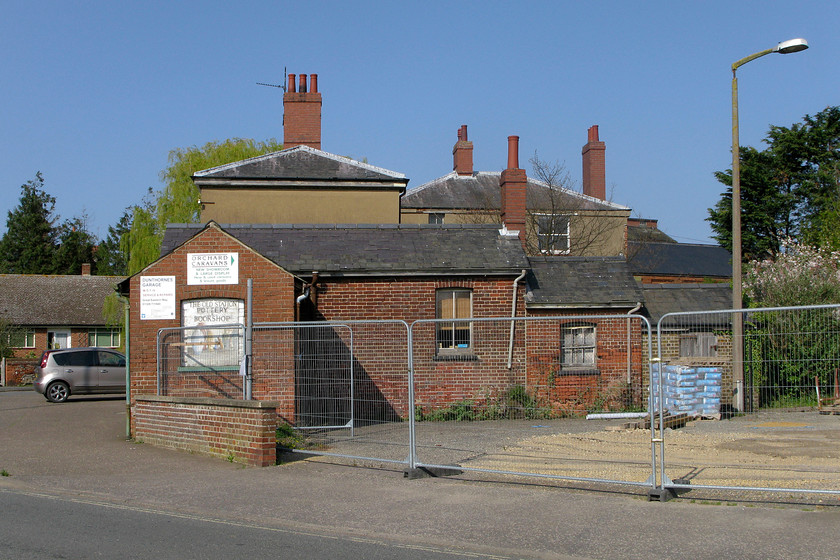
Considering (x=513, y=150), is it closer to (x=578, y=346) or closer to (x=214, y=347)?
(x=214, y=347)

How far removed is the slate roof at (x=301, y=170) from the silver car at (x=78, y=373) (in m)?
6.96

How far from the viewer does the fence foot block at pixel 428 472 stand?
A: 10.3 m

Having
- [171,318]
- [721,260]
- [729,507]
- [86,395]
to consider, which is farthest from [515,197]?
[721,260]

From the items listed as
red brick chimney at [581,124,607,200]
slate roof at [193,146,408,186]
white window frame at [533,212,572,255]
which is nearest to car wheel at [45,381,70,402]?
slate roof at [193,146,408,186]

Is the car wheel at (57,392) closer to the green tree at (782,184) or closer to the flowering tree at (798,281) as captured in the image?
the flowering tree at (798,281)

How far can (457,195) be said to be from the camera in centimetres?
4006

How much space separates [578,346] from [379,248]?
739cm

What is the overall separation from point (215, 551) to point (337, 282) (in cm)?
1130

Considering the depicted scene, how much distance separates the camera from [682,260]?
5103cm

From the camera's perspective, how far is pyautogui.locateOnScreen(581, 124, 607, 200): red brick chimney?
4100 cm

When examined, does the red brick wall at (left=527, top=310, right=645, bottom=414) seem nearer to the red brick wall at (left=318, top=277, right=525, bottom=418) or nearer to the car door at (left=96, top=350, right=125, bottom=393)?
the red brick wall at (left=318, top=277, right=525, bottom=418)

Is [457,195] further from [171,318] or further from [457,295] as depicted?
[171,318]

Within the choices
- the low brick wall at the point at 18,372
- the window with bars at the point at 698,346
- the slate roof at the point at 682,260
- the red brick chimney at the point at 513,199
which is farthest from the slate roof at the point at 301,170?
the slate roof at the point at 682,260

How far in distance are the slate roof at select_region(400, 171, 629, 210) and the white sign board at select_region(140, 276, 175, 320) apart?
2288 centimetres
